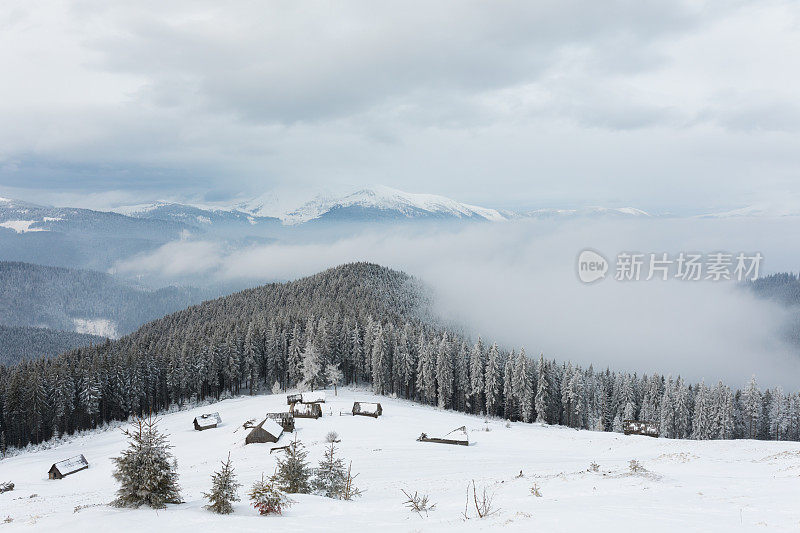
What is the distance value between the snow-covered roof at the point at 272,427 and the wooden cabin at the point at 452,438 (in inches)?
749

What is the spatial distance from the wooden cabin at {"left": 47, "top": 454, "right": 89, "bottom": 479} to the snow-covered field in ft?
3.74

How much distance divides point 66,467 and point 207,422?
17782mm

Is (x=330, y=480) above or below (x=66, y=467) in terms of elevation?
above

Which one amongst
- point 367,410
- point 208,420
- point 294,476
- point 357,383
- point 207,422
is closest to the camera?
point 294,476

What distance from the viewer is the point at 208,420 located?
6644cm

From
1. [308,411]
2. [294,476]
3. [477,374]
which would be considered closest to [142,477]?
[294,476]

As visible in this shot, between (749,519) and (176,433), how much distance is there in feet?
233

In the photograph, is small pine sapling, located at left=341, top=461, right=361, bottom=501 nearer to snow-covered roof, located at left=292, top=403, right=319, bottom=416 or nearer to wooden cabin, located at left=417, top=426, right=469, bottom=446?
wooden cabin, located at left=417, top=426, right=469, bottom=446

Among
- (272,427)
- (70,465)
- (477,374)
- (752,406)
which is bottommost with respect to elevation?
(70,465)

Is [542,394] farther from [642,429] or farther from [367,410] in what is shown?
[367,410]

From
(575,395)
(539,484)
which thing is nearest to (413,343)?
(575,395)

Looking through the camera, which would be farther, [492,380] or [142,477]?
[492,380]

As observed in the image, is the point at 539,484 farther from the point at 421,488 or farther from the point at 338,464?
the point at 338,464

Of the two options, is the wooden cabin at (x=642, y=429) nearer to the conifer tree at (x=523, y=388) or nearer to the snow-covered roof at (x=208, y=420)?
the conifer tree at (x=523, y=388)
